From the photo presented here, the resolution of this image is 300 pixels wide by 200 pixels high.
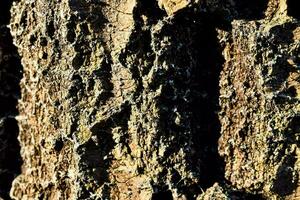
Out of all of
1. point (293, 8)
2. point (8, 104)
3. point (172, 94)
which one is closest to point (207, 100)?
point (172, 94)

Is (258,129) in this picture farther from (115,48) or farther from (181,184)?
(115,48)

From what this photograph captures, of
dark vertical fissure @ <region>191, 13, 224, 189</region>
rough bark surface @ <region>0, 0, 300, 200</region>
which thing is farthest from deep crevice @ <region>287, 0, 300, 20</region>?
dark vertical fissure @ <region>191, 13, 224, 189</region>

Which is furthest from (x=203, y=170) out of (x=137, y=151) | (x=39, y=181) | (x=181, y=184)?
(x=39, y=181)

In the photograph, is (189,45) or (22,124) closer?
(189,45)

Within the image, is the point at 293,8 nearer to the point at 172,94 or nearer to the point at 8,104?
the point at 172,94

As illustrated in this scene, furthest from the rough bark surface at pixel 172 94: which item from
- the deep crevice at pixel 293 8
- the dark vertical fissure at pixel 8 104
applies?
the dark vertical fissure at pixel 8 104

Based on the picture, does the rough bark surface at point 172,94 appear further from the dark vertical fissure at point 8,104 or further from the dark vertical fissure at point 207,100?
the dark vertical fissure at point 8,104

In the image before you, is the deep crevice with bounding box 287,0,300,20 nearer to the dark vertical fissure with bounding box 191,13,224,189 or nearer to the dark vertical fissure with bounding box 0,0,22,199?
the dark vertical fissure with bounding box 191,13,224,189
